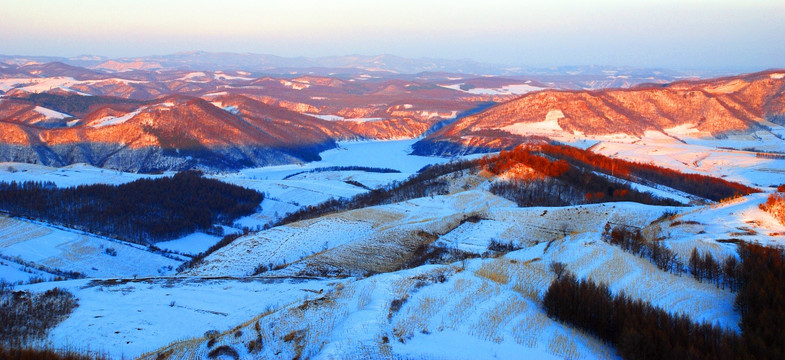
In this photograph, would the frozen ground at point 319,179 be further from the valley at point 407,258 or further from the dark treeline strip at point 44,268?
the dark treeline strip at point 44,268

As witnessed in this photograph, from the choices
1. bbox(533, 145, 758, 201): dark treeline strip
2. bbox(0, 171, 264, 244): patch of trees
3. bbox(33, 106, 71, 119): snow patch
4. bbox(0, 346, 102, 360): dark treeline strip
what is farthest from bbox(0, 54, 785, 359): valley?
bbox(33, 106, 71, 119): snow patch

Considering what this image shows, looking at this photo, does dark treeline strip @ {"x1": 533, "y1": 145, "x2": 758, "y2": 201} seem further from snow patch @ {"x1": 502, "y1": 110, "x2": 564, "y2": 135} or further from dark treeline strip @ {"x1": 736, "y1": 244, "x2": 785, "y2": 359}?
snow patch @ {"x1": 502, "y1": 110, "x2": 564, "y2": 135}

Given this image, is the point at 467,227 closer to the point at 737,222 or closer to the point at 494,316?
the point at 737,222

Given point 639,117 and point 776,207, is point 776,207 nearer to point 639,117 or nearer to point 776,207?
point 776,207

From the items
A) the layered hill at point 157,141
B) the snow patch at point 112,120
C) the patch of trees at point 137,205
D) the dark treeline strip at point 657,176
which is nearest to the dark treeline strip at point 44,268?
the patch of trees at point 137,205

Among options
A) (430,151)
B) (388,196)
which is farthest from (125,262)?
(430,151)

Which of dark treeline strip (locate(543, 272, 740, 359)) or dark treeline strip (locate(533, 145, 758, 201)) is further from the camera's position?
dark treeline strip (locate(533, 145, 758, 201))
